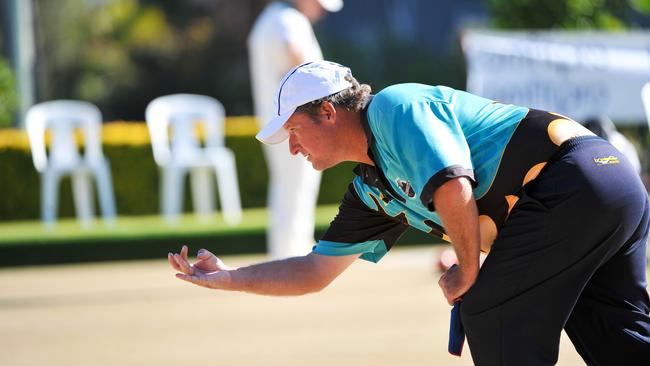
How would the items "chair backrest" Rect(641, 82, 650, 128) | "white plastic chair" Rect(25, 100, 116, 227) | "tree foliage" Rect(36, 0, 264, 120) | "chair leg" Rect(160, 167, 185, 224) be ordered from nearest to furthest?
1. "chair backrest" Rect(641, 82, 650, 128)
2. "chair leg" Rect(160, 167, 185, 224)
3. "white plastic chair" Rect(25, 100, 116, 227)
4. "tree foliage" Rect(36, 0, 264, 120)

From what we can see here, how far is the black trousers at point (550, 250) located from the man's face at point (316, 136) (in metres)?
0.57

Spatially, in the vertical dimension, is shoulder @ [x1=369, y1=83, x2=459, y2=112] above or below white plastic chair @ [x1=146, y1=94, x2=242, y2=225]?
above

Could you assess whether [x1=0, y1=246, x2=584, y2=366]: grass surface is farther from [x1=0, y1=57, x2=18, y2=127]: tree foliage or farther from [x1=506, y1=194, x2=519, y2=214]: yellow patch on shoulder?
[x1=0, y1=57, x2=18, y2=127]: tree foliage

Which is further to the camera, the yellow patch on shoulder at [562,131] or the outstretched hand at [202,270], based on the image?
the outstretched hand at [202,270]

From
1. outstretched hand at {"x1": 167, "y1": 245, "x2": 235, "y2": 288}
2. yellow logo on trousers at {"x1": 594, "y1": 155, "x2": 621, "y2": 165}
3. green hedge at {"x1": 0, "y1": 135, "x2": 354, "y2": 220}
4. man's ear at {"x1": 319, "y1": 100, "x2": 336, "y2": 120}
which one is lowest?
green hedge at {"x1": 0, "y1": 135, "x2": 354, "y2": 220}

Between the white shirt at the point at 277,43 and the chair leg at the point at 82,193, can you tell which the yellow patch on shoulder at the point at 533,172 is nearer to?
the white shirt at the point at 277,43

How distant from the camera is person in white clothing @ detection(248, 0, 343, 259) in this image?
7.83 metres

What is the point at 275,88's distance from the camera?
7.82 meters

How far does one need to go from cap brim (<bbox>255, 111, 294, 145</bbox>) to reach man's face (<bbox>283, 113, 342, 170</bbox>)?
0.02 metres

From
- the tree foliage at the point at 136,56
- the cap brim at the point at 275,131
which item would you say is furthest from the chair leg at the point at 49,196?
the tree foliage at the point at 136,56

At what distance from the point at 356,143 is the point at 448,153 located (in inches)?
16.1

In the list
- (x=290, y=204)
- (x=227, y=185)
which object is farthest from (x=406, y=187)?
(x=227, y=185)

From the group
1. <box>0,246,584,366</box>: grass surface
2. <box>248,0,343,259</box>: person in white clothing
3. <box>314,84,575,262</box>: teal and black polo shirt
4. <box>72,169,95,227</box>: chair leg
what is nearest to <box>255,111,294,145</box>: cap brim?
<box>314,84,575,262</box>: teal and black polo shirt

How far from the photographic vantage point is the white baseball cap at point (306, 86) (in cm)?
372
